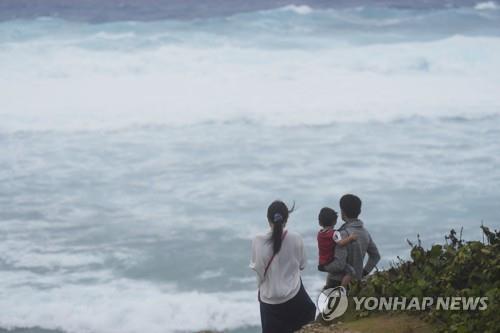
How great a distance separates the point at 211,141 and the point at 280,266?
18135mm

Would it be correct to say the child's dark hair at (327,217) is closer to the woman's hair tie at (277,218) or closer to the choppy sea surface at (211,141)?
the woman's hair tie at (277,218)

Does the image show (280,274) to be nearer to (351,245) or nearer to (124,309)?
(351,245)

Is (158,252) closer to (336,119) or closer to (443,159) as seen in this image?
(443,159)

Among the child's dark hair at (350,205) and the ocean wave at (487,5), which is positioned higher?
the ocean wave at (487,5)

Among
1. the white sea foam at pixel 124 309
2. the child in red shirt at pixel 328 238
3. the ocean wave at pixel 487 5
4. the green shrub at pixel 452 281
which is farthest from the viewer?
the ocean wave at pixel 487 5

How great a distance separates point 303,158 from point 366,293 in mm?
15150

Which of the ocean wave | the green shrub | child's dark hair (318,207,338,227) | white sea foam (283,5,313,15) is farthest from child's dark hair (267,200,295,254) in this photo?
the ocean wave

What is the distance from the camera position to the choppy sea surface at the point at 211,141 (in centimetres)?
1358

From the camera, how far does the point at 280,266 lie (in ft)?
19.2

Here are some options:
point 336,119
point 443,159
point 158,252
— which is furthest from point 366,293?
point 336,119

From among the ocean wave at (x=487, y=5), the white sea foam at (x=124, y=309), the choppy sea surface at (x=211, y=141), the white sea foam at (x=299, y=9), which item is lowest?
the white sea foam at (x=124, y=309)

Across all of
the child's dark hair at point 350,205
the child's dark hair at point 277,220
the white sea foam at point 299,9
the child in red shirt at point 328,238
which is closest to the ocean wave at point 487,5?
the white sea foam at point 299,9

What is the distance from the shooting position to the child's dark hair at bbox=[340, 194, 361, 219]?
245 inches

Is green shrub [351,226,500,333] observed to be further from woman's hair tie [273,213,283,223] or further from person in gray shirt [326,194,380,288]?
woman's hair tie [273,213,283,223]
